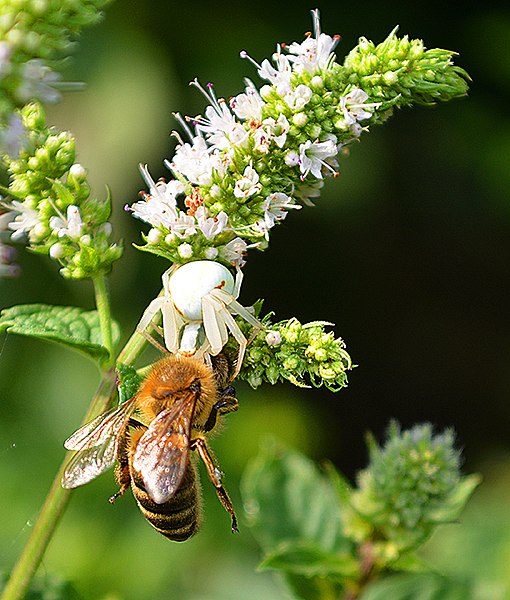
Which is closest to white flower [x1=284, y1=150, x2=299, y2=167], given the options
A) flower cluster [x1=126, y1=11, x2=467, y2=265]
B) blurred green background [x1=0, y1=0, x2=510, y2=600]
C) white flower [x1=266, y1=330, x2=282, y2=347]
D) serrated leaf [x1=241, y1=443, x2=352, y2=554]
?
flower cluster [x1=126, y1=11, x2=467, y2=265]

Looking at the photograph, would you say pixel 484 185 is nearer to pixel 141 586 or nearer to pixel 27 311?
pixel 141 586

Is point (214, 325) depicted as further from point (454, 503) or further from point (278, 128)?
point (454, 503)

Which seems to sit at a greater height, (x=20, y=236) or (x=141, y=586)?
(x=20, y=236)

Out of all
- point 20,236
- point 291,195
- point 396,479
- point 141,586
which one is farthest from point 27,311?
point 141,586

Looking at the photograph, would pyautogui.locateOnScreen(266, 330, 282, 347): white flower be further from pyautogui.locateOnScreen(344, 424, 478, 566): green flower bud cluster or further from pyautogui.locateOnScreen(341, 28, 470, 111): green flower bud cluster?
pyautogui.locateOnScreen(344, 424, 478, 566): green flower bud cluster

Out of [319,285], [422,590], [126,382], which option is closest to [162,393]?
[126,382]

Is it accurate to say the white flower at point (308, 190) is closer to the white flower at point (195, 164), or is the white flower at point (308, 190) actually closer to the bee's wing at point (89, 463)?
the white flower at point (195, 164)
